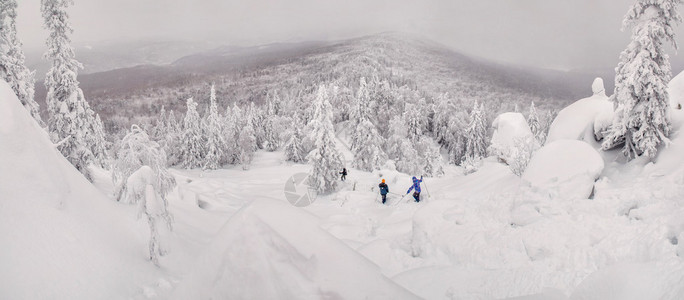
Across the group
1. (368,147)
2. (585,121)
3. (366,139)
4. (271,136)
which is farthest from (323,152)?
(271,136)

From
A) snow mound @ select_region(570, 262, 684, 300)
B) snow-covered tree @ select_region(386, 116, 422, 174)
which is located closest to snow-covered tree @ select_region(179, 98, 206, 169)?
snow-covered tree @ select_region(386, 116, 422, 174)

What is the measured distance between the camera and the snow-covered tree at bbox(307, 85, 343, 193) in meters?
26.8

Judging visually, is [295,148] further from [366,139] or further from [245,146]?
[366,139]

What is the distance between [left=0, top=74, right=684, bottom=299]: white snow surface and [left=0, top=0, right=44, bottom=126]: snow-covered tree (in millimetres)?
10710

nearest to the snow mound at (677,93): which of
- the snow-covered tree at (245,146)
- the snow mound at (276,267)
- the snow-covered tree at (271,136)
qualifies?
the snow mound at (276,267)

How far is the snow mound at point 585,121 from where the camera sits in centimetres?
1554

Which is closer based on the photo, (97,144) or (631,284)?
(631,284)

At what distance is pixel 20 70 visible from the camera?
1700 cm

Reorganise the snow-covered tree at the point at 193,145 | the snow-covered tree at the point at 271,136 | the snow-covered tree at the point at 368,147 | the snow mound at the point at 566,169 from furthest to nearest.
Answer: the snow-covered tree at the point at 271,136 < the snow-covered tree at the point at 193,145 < the snow-covered tree at the point at 368,147 < the snow mound at the point at 566,169

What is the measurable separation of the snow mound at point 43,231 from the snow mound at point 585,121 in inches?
733

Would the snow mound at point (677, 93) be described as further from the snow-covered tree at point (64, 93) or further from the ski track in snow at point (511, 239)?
the snow-covered tree at point (64, 93)

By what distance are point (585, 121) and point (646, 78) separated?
4.37 m

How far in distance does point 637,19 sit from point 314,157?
2057 centimetres

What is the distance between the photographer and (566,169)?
36.8ft
